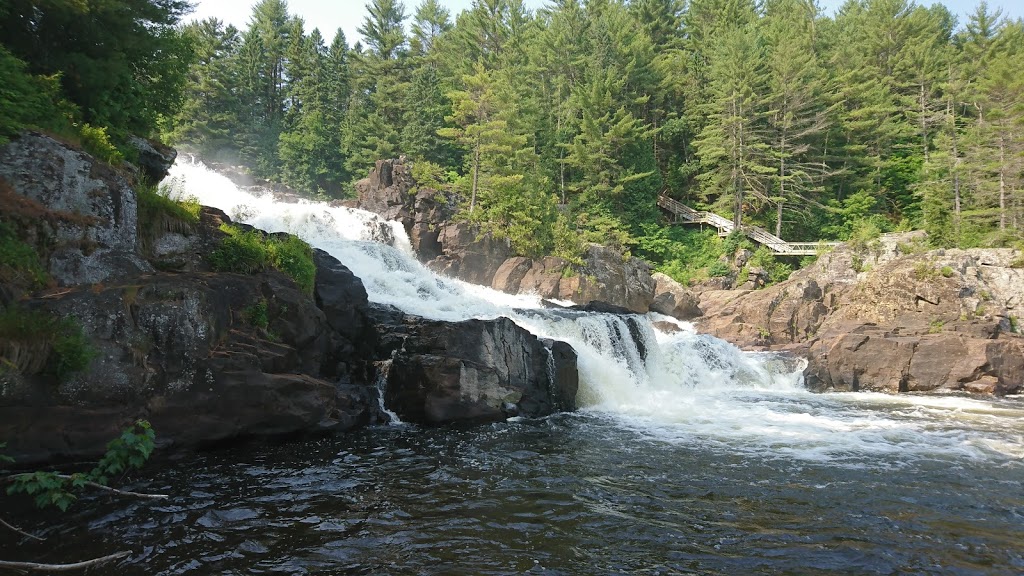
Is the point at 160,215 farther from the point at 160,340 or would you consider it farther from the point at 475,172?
the point at 475,172

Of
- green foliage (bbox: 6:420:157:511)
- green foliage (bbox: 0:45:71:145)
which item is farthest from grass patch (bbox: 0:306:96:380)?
green foliage (bbox: 6:420:157:511)

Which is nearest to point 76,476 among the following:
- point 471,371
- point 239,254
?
point 239,254

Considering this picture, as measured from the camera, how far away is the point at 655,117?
4303cm

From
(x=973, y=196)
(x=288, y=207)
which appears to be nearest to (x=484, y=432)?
(x=288, y=207)

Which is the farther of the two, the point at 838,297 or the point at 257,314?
the point at 838,297

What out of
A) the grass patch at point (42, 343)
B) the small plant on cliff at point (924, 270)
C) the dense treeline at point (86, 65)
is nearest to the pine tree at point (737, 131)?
the small plant on cliff at point (924, 270)

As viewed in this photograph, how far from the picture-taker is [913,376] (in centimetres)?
1869

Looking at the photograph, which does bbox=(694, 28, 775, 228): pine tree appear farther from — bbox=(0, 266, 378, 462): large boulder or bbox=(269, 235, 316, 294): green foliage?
bbox=(0, 266, 378, 462): large boulder

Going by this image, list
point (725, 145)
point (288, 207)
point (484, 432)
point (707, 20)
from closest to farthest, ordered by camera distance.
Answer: point (484, 432)
point (288, 207)
point (725, 145)
point (707, 20)

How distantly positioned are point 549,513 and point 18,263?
8.22 metres

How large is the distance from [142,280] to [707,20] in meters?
50.7

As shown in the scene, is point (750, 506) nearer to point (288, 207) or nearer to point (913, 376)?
point (913, 376)

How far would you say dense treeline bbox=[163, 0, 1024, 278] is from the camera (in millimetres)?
30859

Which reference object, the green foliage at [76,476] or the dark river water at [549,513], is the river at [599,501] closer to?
the dark river water at [549,513]
